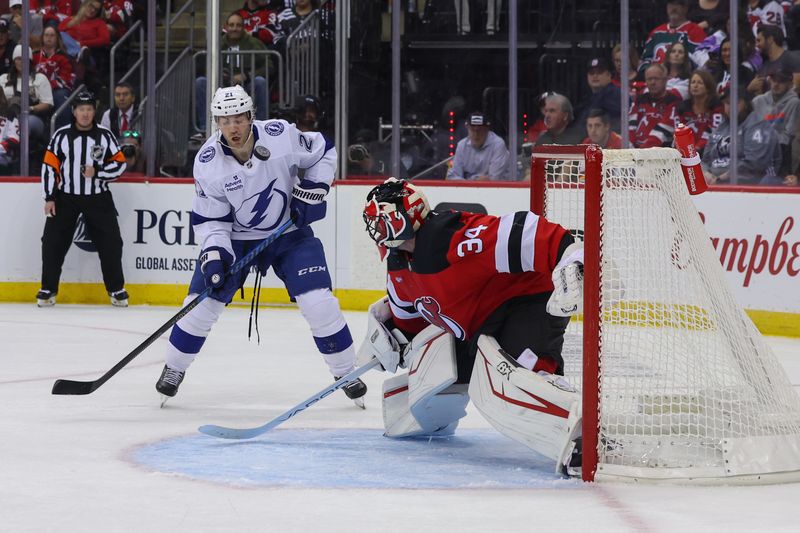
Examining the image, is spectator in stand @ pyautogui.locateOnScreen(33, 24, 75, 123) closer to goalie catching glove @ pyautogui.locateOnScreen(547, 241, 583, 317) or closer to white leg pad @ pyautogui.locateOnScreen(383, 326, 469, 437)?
white leg pad @ pyautogui.locateOnScreen(383, 326, 469, 437)

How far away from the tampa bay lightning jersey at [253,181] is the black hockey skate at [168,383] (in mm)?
433

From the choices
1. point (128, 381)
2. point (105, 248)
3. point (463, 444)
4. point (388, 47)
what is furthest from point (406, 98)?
point (463, 444)

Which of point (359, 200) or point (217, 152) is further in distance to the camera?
point (359, 200)

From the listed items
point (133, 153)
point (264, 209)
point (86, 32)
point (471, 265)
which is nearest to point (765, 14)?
point (133, 153)

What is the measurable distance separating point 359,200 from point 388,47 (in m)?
0.93

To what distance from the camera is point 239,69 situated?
7.70 meters

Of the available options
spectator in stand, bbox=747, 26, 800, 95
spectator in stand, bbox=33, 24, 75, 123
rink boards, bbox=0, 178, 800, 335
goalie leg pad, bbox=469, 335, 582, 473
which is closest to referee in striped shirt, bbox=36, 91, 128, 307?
rink boards, bbox=0, 178, 800, 335

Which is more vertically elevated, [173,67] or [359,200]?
[173,67]

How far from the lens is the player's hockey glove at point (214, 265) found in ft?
13.2

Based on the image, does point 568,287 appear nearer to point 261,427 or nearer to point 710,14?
point 261,427

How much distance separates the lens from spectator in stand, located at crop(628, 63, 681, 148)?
7.15 meters

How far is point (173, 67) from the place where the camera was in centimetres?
795

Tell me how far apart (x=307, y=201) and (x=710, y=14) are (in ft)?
12.7

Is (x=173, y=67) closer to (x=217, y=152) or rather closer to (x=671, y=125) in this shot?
(x=671, y=125)
